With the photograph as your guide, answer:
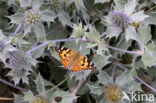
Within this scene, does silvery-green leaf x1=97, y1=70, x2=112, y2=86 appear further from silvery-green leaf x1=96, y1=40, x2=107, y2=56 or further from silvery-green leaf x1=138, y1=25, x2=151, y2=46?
silvery-green leaf x1=138, y1=25, x2=151, y2=46

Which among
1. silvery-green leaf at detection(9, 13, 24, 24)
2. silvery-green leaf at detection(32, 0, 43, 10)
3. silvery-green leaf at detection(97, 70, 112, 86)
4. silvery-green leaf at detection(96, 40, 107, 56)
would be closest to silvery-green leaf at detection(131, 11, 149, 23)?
silvery-green leaf at detection(96, 40, 107, 56)

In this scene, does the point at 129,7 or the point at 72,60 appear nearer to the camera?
the point at 72,60

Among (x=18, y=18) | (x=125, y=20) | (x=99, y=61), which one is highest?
(x=18, y=18)

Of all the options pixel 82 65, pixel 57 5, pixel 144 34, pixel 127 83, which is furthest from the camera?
pixel 57 5

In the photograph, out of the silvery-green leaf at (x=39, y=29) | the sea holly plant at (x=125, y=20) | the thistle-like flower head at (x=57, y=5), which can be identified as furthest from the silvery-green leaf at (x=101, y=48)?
the thistle-like flower head at (x=57, y=5)

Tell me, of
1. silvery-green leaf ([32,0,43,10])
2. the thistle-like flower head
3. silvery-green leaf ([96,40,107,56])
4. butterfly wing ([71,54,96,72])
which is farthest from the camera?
the thistle-like flower head

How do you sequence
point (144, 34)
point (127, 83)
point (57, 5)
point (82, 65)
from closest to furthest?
point (82, 65)
point (144, 34)
point (127, 83)
point (57, 5)

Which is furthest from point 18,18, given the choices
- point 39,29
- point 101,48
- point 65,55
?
point 101,48

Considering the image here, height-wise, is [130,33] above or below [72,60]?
above

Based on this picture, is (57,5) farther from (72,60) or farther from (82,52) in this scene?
(72,60)

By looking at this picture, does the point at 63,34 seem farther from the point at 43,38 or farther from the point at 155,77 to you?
the point at 155,77
